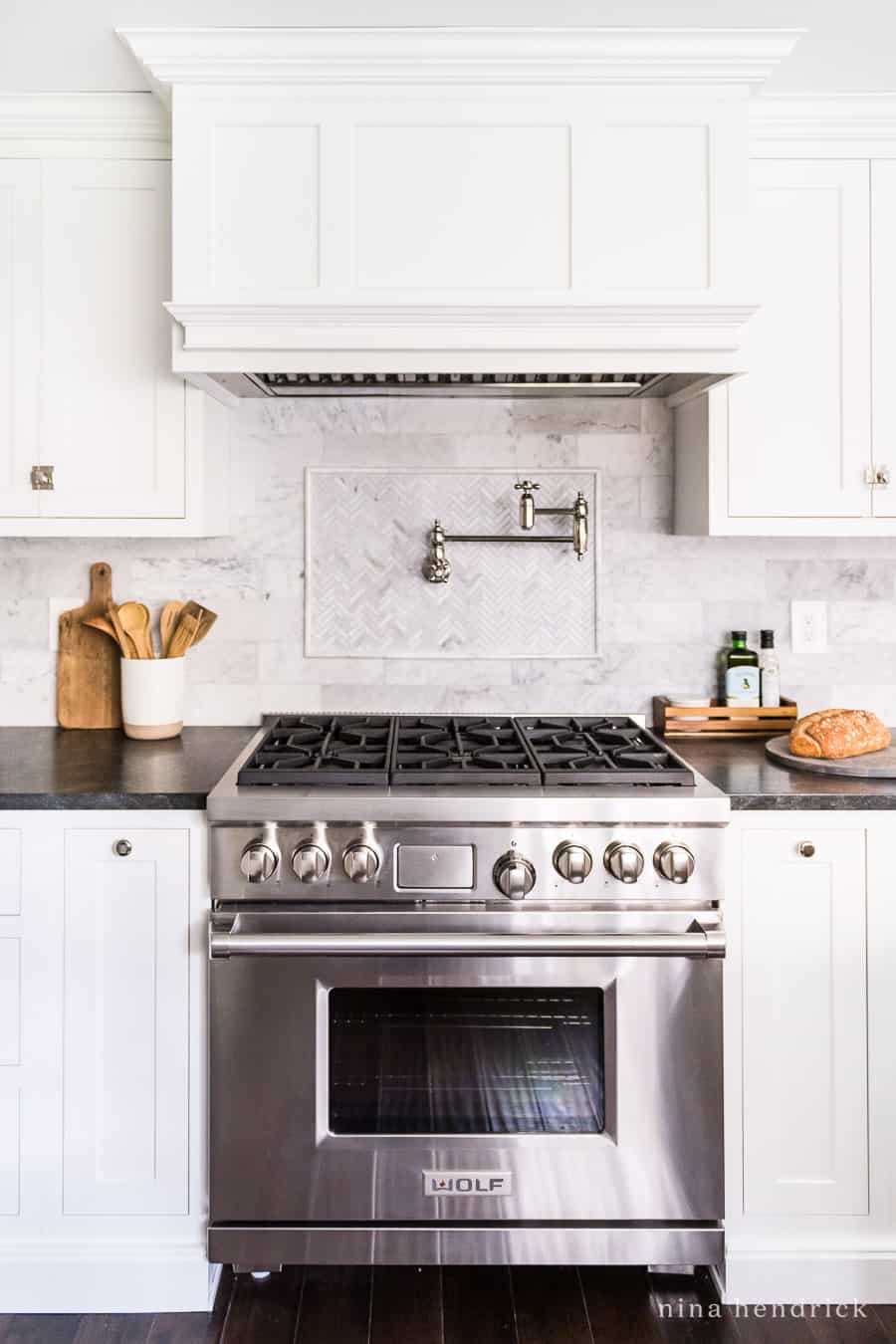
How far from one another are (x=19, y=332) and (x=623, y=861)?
5.55 ft

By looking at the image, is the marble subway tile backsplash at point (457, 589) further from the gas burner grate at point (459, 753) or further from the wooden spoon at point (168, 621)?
the gas burner grate at point (459, 753)

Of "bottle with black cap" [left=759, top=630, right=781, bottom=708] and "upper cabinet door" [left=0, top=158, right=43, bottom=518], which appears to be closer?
"upper cabinet door" [left=0, top=158, right=43, bottom=518]

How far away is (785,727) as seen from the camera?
253 cm

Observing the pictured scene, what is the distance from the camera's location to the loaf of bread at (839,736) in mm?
2164

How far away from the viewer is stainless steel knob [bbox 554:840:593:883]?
1.88 m

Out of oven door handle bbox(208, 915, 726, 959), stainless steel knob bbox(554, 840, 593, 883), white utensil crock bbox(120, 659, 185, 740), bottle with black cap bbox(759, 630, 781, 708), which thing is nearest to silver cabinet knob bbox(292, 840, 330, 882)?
oven door handle bbox(208, 915, 726, 959)

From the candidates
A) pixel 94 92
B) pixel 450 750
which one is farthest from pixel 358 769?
pixel 94 92

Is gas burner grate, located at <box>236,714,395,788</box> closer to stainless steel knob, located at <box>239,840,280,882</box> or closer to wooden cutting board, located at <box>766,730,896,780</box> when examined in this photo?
stainless steel knob, located at <box>239,840,280,882</box>

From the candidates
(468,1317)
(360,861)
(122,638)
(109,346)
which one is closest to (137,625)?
(122,638)

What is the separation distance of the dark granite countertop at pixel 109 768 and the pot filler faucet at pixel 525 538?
613mm

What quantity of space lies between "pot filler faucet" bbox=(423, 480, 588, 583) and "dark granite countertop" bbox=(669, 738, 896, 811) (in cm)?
62

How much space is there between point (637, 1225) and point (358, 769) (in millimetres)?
1000

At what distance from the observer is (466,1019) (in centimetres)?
194

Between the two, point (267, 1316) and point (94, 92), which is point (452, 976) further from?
point (94, 92)
